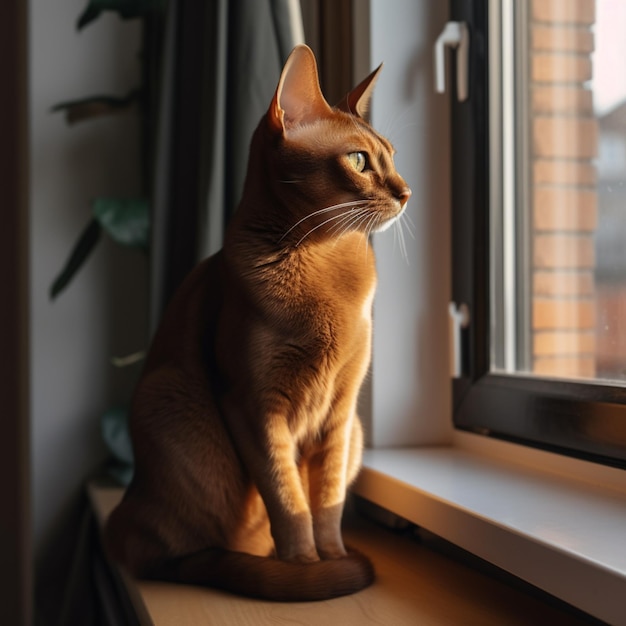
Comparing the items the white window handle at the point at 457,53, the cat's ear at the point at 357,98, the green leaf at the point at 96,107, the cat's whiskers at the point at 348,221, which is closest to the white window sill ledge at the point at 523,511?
the cat's whiskers at the point at 348,221

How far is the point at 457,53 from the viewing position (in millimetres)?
1242

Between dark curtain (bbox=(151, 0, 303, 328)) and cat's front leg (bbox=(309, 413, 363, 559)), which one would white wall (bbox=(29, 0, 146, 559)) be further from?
cat's front leg (bbox=(309, 413, 363, 559))

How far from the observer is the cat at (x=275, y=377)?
0.78 m

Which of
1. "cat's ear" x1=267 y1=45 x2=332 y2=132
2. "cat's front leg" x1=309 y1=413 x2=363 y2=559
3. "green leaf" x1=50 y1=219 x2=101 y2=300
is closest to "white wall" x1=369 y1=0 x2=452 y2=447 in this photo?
"cat's front leg" x1=309 y1=413 x2=363 y2=559

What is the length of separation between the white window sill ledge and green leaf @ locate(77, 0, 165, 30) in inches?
38.5

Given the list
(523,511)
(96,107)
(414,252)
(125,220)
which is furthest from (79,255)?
(523,511)

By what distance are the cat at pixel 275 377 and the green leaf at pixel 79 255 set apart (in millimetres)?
664

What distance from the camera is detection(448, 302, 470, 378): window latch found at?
49.6 inches

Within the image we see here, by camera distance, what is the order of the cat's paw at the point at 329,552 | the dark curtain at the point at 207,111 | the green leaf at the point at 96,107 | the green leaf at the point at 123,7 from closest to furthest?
the cat's paw at the point at 329,552
the dark curtain at the point at 207,111
the green leaf at the point at 123,7
the green leaf at the point at 96,107

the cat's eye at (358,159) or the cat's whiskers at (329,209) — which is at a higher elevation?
the cat's eye at (358,159)

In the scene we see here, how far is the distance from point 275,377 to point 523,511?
31 cm

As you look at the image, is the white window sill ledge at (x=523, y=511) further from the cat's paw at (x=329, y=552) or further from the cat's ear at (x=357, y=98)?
the cat's ear at (x=357, y=98)

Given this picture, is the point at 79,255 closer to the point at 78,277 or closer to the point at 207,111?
the point at 78,277

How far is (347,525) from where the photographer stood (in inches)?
48.4
